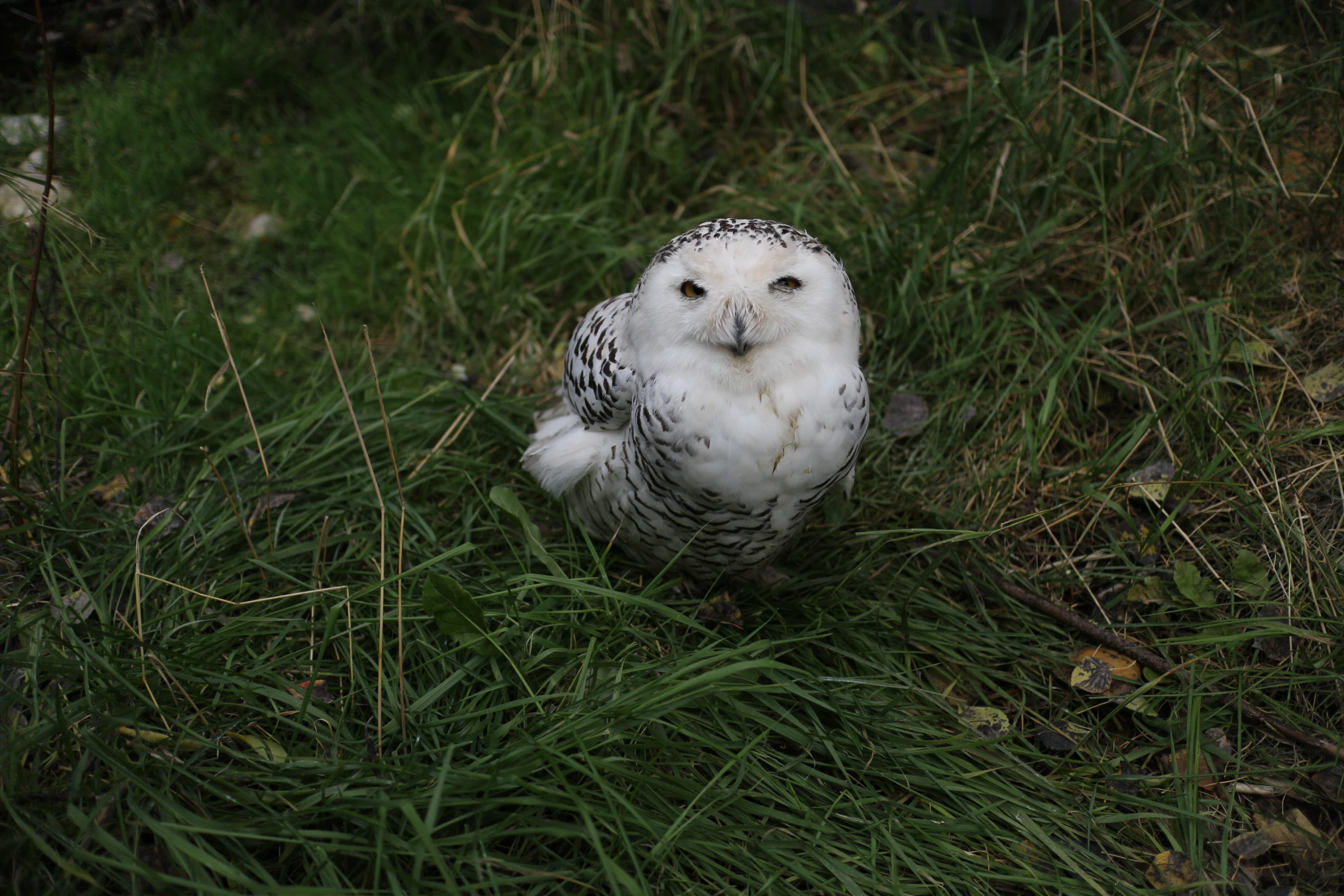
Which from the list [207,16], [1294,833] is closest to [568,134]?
[207,16]

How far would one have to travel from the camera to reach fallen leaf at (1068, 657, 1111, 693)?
2.26 m

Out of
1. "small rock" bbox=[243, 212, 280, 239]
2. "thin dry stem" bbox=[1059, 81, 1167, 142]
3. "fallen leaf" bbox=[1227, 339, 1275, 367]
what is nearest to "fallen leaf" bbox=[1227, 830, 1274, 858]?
"fallen leaf" bbox=[1227, 339, 1275, 367]

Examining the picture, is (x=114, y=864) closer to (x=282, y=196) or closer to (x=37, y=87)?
(x=282, y=196)

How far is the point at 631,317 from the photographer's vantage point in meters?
2.11

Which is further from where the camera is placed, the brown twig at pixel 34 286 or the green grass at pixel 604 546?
the brown twig at pixel 34 286

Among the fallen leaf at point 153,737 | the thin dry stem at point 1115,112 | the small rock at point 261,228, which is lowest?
the fallen leaf at point 153,737

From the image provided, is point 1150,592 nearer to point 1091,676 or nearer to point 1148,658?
point 1148,658

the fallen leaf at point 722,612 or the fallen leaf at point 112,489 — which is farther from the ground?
the fallen leaf at point 112,489

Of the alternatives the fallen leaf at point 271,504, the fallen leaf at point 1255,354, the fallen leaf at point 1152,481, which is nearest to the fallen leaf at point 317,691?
the fallen leaf at point 271,504

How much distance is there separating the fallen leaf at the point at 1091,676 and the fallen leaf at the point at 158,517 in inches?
106

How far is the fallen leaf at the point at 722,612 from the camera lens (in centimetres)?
243

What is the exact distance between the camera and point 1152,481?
2.41 m

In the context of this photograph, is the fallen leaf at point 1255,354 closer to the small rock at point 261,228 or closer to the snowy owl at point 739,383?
the snowy owl at point 739,383

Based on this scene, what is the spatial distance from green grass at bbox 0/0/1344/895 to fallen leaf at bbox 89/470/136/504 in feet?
0.06
